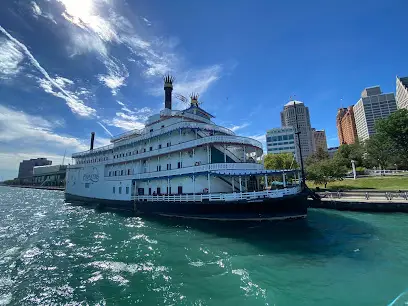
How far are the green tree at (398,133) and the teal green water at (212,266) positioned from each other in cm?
4315

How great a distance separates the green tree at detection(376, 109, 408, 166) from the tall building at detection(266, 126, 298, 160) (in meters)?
74.5

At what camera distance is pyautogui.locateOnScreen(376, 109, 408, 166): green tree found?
4834cm

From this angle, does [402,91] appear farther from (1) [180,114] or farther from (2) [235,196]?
(2) [235,196]

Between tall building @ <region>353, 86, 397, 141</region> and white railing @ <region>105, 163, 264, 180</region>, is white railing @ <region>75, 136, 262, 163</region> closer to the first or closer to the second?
white railing @ <region>105, 163, 264, 180</region>

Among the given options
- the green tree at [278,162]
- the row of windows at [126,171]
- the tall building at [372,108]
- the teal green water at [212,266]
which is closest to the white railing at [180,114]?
the row of windows at [126,171]

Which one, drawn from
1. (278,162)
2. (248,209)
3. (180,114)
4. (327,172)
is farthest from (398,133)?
(180,114)

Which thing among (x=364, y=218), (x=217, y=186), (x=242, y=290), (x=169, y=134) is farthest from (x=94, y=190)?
(x=364, y=218)

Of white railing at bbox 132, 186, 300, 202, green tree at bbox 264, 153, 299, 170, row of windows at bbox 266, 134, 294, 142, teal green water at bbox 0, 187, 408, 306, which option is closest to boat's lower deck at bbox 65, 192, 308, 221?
white railing at bbox 132, 186, 300, 202

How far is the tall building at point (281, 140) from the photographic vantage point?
414 ft

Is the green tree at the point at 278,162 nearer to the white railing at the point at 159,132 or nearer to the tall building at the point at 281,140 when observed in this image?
the white railing at the point at 159,132

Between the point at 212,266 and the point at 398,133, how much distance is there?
6083 cm

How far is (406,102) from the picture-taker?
122 m

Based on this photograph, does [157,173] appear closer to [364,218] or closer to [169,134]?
[169,134]

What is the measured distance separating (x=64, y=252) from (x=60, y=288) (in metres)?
5.32
